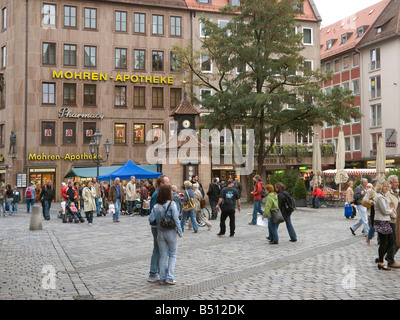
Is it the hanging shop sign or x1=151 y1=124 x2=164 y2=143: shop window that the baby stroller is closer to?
the hanging shop sign

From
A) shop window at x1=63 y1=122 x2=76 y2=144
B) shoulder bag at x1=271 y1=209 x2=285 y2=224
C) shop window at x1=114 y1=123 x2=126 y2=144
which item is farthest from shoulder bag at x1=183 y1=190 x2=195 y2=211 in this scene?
shop window at x1=114 y1=123 x2=126 y2=144

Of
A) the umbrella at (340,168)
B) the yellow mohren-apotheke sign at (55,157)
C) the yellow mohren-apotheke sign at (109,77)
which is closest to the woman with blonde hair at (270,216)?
the umbrella at (340,168)

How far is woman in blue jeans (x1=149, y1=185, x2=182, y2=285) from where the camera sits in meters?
8.94

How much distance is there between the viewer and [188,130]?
32.1 meters

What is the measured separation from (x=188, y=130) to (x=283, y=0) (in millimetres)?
9255

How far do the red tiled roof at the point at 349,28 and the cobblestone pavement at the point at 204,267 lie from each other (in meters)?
48.2

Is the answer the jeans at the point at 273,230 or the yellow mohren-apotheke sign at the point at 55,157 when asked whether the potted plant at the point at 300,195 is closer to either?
the jeans at the point at 273,230

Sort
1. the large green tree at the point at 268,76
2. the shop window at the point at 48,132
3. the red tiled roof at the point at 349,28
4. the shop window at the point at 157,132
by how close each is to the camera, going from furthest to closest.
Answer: the red tiled roof at the point at 349,28 → the shop window at the point at 157,132 → the shop window at the point at 48,132 → the large green tree at the point at 268,76

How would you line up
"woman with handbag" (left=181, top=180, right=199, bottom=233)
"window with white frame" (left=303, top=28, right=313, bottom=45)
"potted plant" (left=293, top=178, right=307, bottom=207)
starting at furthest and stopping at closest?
1. "window with white frame" (left=303, top=28, right=313, bottom=45)
2. "potted plant" (left=293, top=178, right=307, bottom=207)
3. "woman with handbag" (left=181, top=180, right=199, bottom=233)

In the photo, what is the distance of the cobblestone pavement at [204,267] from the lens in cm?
811

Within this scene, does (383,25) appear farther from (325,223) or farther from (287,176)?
(325,223)

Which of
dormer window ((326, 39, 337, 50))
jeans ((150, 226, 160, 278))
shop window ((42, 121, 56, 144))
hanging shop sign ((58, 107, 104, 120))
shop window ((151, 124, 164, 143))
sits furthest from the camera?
dormer window ((326, 39, 337, 50))

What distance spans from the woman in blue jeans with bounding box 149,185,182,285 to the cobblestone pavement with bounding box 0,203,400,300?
0.85 ft

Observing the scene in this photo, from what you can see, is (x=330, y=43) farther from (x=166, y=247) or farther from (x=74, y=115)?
(x=166, y=247)
